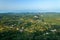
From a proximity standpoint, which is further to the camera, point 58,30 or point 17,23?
point 17,23

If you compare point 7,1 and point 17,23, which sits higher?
point 7,1

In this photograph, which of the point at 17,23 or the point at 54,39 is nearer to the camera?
the point at 54,39

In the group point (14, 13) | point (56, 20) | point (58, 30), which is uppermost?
point (14, 13)

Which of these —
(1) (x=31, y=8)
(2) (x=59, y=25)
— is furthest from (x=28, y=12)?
(2) (x=59, y=25)

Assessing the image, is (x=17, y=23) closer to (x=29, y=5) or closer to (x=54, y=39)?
(x=29, y=5)

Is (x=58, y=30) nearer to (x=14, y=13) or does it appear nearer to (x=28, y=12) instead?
(x=28, y=12)

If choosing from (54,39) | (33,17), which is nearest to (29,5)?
(33,17)
